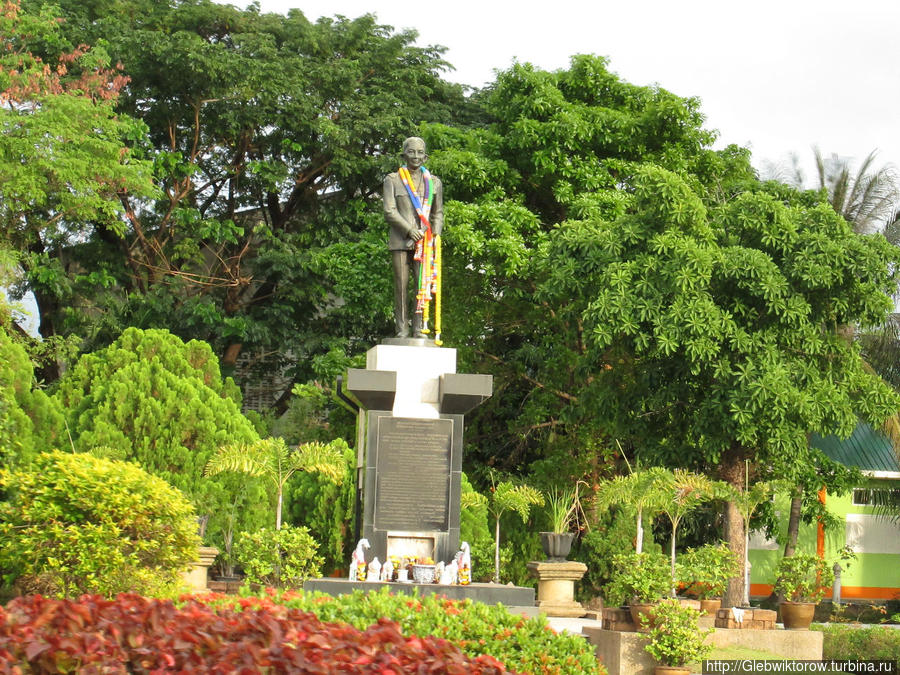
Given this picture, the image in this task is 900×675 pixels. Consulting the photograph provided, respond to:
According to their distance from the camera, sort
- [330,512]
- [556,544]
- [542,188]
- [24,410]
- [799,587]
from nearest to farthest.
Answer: [799,587]
[556,544]
[24,410]
[330,512]
[542,188]

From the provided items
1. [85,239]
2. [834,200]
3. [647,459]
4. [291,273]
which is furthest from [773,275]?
[85,239]

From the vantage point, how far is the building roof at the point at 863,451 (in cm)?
2275

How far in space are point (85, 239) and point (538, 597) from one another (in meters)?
12.4

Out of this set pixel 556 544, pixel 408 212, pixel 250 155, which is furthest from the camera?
pixel 250 155

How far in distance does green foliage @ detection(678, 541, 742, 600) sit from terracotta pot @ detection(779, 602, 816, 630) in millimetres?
1049

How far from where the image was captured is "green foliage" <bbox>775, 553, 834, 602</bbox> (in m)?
12.9

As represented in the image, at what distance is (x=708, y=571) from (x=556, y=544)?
2.12 m

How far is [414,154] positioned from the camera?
430 inches

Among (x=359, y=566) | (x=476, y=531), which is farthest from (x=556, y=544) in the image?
(x=359, y=566)

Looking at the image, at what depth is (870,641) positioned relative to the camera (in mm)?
13352

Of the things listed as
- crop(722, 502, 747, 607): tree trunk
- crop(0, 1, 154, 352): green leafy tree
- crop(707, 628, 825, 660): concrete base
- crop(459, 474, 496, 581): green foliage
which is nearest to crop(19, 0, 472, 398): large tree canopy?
crop(0, 1, 154, 352): green leafy tree

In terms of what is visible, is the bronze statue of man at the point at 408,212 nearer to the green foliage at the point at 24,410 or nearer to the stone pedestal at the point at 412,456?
the stone pedestal at the point at 412,456

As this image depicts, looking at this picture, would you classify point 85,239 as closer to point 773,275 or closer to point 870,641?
point 773,275

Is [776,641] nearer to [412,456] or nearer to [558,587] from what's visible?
[558,587]
